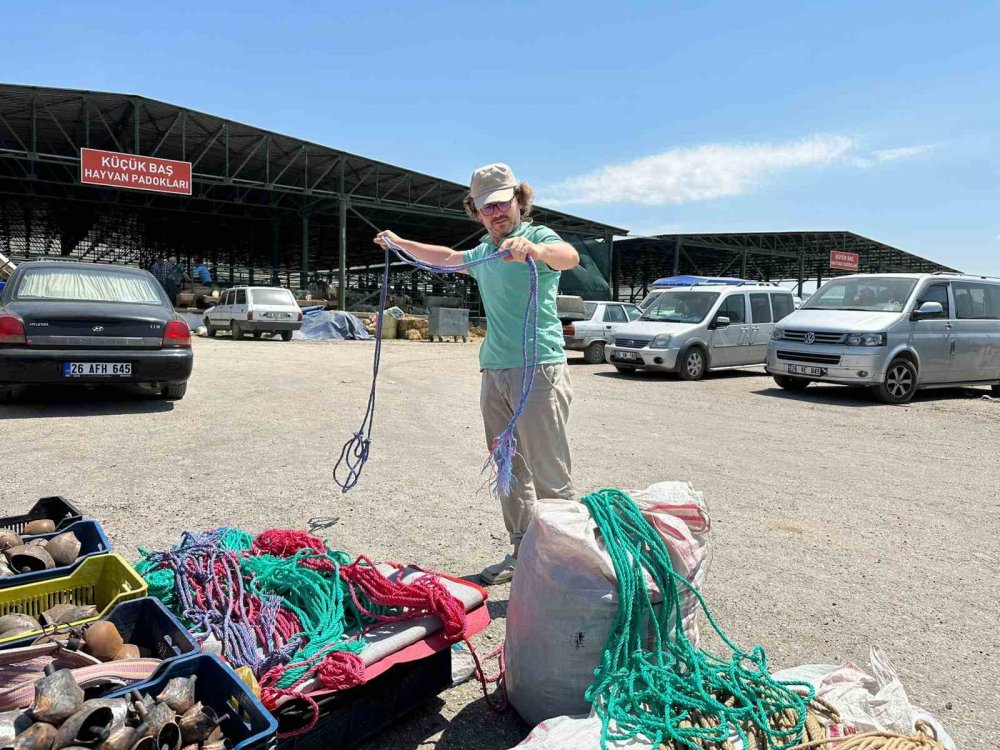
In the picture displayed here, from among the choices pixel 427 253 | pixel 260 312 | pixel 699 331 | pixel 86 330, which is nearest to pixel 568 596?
pixel 427 253

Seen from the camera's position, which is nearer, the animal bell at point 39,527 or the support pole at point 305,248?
the animal bell at point 39,527


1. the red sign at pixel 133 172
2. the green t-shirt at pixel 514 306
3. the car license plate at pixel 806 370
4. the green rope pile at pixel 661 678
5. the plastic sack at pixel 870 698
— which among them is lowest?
the plastic sack at pixel 870 698

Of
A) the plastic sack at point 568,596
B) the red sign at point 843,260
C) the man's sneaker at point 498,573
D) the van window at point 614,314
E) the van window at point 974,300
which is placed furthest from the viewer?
the red sign at point 843,260

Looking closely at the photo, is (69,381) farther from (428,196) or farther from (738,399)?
(428,196)

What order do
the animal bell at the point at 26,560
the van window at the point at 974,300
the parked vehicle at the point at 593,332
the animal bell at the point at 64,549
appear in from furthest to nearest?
the parked vehicle at the point at 593,332
the van window at the point at 974,300
the animal bell at the point at 64,549
the animal bell at the point at 26,560

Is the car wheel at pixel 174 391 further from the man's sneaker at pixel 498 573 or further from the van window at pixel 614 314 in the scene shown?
the van window at pixel 614 314

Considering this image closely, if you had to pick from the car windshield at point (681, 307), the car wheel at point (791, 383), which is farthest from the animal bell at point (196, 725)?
the car windshield at point (681, 307)

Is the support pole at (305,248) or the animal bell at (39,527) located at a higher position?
the support pole at (305,248)

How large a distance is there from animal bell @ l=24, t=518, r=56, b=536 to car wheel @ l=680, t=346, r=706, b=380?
1065 centimetres

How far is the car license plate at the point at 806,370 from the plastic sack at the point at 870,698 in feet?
28.1

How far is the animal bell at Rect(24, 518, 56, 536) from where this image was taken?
2.49 m

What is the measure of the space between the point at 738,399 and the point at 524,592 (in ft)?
28.1

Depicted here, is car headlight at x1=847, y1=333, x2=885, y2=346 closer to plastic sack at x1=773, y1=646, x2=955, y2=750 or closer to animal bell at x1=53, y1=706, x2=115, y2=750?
plastic sack at x1=773, y1=646, x2=955, y2=750

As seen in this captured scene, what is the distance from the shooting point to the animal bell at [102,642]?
1722mm
